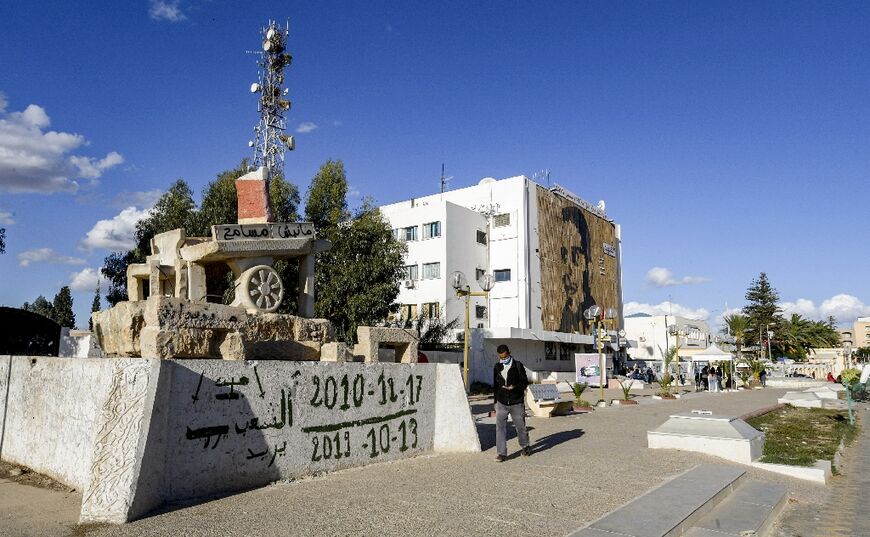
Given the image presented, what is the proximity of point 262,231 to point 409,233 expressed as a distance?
32.0 m

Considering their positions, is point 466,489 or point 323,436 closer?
point 466,489

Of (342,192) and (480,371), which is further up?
(342,192)

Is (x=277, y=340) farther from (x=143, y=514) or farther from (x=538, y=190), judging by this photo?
(x=538, y=190)

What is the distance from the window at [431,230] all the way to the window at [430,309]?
176 inches

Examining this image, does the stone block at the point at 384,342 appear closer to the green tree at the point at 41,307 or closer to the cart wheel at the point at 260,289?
the cart wheel at the point at 260,289

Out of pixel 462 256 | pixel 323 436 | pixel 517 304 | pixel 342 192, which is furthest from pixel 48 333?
pixel 517 304

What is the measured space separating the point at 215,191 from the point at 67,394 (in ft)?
59.0

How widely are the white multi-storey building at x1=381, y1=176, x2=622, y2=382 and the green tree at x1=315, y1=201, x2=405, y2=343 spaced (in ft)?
36.4

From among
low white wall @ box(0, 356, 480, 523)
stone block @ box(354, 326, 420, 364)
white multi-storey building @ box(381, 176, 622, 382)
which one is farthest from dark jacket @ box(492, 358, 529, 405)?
white multi-storey building @ box(381, 176, 622, 382)

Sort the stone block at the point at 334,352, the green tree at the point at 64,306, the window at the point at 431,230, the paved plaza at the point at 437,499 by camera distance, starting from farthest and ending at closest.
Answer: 1. the green tree at the point at 64,306
2. the window at the point at 431,230
3. the stone block at the point at 334,352
4. the paved plaza at the point at 437,499

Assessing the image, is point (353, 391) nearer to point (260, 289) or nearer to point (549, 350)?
point (260, 289)

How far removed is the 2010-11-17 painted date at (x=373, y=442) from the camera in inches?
294

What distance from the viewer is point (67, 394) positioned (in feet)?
22.8

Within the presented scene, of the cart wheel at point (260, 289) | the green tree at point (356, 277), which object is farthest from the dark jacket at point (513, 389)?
the green tree at point (356, 277)
